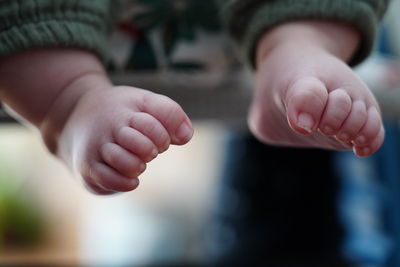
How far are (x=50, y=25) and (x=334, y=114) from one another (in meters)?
0.18

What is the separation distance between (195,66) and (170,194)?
2.48ft

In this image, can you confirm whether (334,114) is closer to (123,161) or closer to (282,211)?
(123,161)

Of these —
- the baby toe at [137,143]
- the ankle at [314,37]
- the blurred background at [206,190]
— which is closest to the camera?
the baby toe at [137,143]

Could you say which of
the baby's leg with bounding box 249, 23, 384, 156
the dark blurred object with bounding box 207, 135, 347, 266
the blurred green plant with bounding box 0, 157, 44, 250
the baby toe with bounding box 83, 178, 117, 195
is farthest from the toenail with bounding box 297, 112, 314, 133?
the blurred green plant with bounding box 0, 157, 44, 250

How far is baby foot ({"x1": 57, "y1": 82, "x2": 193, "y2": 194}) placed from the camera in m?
0.30

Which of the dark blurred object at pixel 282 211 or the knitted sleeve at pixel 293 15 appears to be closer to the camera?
the knitted sleeve at pixel 293 15

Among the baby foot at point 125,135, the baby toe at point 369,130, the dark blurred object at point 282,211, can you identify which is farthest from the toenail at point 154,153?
the dark blurred object at point 282,211

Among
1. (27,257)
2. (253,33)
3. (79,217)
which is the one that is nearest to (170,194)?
(79,217)

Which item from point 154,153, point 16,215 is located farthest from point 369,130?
point 16,215

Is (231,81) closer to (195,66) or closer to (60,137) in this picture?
(195,66)

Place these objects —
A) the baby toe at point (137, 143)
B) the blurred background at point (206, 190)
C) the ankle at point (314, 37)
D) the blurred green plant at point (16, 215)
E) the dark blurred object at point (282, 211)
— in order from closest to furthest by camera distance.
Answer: the baby toe at point (137, 143)
the ankle at point (314, 37)
the blurred background at point (206, 190)
the dark blurred object at point (282, 211)
the blurred green plant at point (16, 215)

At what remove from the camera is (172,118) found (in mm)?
301

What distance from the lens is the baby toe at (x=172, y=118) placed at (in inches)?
11.9

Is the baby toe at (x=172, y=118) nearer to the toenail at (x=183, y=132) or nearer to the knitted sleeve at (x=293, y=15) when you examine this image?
the toenail at (x=183, y=132)
